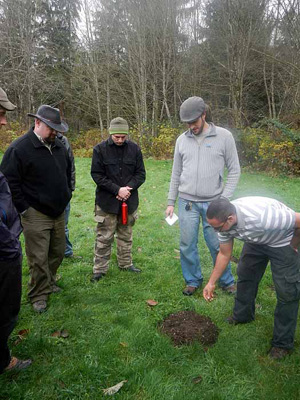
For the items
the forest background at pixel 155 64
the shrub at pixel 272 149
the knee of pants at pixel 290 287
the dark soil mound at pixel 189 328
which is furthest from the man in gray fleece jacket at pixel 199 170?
the forest background at pixel 155 64

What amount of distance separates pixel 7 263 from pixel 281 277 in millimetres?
2280

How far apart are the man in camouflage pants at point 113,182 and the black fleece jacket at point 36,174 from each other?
0.61 meters

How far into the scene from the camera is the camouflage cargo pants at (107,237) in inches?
171

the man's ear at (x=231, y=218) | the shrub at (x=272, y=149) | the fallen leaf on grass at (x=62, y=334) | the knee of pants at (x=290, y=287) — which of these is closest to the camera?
the man's ear at (x=231, y=218)

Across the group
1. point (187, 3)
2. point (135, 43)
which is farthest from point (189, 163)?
point (187, 3)

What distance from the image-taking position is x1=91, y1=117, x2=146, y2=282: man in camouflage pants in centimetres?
420

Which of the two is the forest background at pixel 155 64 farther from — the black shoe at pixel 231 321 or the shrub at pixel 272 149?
the black shoe at pixel 231 321

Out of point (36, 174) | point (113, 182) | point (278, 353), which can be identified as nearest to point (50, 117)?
point (36, 174)

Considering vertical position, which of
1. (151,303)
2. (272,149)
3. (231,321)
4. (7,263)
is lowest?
(272,149)

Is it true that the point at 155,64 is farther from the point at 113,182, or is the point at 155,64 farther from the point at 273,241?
the point at 273,241

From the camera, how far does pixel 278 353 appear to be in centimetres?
295

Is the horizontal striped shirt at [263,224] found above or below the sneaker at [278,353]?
above

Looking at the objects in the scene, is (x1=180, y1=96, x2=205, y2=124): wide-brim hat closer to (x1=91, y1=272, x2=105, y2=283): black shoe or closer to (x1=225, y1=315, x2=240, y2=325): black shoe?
(x1=225, y1=315, x2=240, y2=325): black shoe

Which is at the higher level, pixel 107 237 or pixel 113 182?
pixel 113 182
